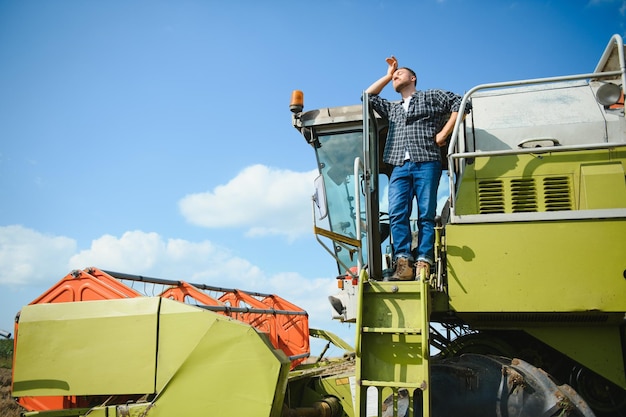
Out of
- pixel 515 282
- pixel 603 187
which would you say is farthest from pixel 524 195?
pixel 515 282

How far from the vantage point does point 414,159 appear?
507 cm

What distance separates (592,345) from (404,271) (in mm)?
1576

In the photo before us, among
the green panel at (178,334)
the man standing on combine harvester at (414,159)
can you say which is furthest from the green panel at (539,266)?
the green panel at (178,334)

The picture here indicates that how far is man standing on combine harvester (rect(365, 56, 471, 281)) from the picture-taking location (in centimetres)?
488

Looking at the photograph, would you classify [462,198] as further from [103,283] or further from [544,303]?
[103,283]

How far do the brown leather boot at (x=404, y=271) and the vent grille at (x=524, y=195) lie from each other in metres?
0.76

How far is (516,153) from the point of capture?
4.65 metres

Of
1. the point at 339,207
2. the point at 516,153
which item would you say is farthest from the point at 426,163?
the point at 339,207

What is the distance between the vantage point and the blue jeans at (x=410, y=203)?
4.86 m

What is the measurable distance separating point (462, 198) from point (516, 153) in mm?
576

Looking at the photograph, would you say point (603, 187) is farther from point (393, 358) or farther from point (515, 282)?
point (393, 358)

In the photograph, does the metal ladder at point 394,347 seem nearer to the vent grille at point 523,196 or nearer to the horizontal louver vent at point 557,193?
the vent grille at point 523,196

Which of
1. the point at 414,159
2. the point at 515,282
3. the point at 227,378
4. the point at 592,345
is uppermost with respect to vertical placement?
the point at 414,159

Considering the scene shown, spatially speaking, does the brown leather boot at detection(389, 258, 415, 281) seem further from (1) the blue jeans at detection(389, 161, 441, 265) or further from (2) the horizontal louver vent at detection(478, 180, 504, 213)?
(2) the horizontal louver vent at detection(478, 180, 504, 213)
